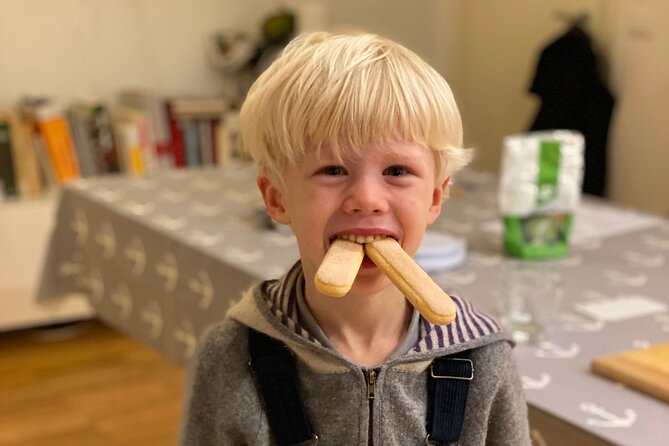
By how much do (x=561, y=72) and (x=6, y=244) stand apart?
1.96 m

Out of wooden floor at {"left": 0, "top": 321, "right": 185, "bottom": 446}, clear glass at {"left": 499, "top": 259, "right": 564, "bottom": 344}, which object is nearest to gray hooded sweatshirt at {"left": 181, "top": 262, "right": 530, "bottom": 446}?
clear glass at {"left": 499, "top": 259, "right": 564, "bottom": 344}

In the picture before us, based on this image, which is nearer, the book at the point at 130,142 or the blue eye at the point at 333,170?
the blue eye at the point at 333,170

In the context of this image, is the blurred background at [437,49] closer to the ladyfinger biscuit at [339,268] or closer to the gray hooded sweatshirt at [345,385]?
the gray hooded sweatshirt at [345,385]

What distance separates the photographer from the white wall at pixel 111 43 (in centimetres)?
353

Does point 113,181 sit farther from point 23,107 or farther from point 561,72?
point 561,72

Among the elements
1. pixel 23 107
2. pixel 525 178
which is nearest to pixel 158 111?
pixel 23 107

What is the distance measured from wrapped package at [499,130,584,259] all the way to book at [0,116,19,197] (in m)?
2.12

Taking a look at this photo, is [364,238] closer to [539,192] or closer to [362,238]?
[362,238]

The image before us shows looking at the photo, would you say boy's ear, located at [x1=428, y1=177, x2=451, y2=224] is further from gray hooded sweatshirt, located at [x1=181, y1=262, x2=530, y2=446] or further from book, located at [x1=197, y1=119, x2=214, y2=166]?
book, located at [x1=197, y1=119, x2=214, y2=166]

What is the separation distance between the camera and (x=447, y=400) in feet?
3.08

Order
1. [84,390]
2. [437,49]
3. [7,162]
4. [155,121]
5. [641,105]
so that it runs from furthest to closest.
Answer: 1. [437,49]
2. [155,121]
3. [7,162]
4. [641,105]
5. [84,390]

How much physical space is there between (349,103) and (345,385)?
0.90ft

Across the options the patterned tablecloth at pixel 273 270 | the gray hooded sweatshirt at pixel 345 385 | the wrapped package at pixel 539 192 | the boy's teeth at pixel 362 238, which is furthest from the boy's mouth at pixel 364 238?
the wrapped package at pixel 539 192

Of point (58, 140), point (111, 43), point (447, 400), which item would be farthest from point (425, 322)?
point (111, 43)
